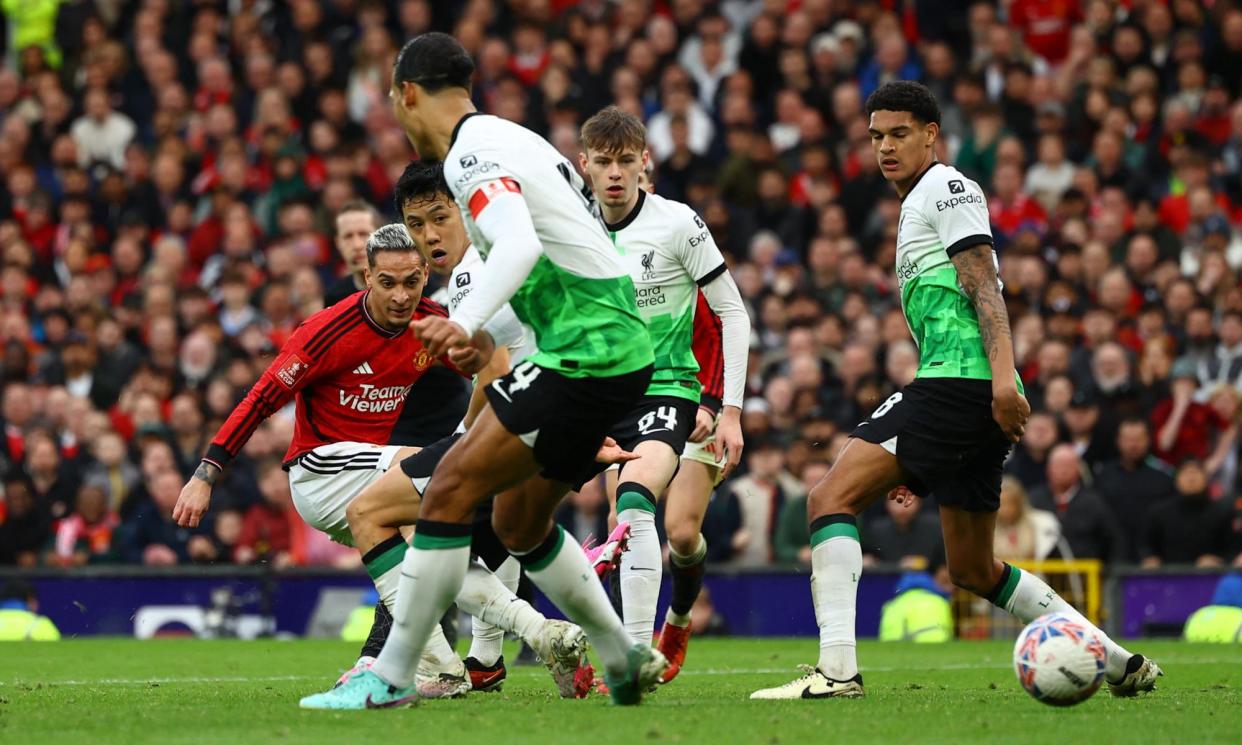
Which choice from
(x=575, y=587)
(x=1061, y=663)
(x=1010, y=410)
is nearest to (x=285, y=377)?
(x=575, y=587)

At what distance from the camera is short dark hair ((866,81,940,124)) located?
829cm

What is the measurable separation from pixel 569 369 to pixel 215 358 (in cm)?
1229

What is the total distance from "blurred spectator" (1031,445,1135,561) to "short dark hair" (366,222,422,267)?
23.9 feet

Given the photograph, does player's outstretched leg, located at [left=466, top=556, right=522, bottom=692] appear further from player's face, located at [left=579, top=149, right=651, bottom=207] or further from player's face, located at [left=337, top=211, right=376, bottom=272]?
player's face, located at [left=337, top=211, right=376, bottom=272]

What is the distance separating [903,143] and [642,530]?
2.20m

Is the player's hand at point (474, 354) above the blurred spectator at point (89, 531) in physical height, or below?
above

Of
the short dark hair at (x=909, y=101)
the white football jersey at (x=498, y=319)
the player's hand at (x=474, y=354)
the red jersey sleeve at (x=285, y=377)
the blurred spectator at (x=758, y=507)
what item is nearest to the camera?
the player's hand at (x=474, y=354)

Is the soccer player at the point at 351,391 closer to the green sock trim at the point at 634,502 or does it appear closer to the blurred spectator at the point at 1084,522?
the green sock trim at the point at 634,502

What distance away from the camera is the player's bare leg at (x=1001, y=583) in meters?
8.12

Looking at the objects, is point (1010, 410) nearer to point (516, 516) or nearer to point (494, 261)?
point (516, 516)

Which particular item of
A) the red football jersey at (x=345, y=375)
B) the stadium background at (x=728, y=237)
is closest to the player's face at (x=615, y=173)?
the red football jersey at (x=345, y=375)

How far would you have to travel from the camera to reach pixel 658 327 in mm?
9359

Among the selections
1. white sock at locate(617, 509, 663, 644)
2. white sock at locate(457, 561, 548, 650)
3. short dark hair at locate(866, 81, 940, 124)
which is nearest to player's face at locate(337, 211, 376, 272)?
white sock at locate(617, 509, 663, 644)

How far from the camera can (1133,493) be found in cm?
1501
